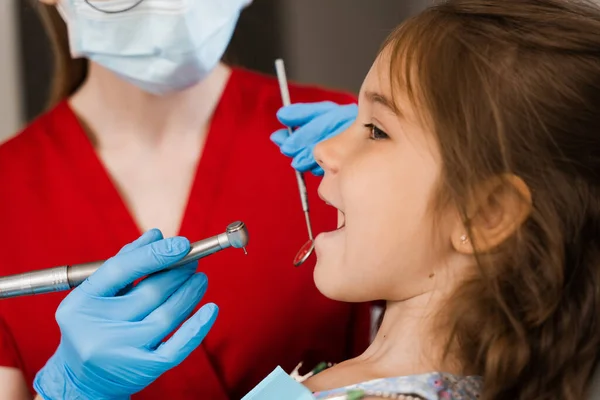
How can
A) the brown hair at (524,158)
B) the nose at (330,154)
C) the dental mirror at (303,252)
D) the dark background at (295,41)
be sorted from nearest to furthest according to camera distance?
the brown hair at (524,158) < the nose at (330,154) < the dental mirror at (303,252) < the dark background at (295,41)

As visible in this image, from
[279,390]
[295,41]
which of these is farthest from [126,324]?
[295,41]

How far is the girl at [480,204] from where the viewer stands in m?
0.82

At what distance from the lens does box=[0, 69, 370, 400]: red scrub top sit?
3.67 feet

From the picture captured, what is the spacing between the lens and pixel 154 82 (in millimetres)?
1126

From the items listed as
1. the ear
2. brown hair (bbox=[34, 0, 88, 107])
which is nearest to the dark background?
brown hair (bbox=[34, 0, 88, 107])

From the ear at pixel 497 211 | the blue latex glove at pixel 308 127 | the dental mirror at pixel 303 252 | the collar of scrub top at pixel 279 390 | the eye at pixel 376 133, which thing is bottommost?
the dental mirror at pixel 303 252

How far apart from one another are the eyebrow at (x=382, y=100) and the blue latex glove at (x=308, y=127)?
0.21 metres

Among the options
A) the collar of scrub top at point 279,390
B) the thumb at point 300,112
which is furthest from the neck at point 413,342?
the thumb at point 300,112

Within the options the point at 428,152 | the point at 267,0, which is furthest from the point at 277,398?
the point at 267,0

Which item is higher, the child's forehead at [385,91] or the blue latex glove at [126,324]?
the child's forehead at [385,91]

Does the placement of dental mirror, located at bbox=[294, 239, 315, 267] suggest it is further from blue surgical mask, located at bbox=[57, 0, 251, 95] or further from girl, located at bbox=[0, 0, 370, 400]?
blue surgical mask, located at bbox=[57, 0, 251, 95]

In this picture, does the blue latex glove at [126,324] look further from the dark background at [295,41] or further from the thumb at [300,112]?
the dark background at [295,41]

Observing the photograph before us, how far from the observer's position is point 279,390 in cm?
87

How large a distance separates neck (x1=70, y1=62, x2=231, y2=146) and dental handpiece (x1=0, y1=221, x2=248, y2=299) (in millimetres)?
413
